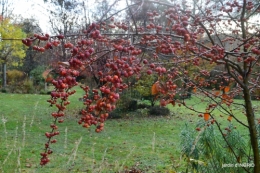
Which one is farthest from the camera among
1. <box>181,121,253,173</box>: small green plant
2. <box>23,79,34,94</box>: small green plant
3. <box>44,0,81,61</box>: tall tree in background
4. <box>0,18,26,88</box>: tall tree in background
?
<box>23,79,34,94</box>: small green plant

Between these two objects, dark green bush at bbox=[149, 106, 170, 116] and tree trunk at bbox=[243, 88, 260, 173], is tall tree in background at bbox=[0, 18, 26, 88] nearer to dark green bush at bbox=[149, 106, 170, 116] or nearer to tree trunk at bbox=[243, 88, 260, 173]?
dark green bush at bbox=[149, 106, 170, 116]

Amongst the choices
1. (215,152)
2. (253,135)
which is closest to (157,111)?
(215,152)

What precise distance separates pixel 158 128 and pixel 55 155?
3.27 metres

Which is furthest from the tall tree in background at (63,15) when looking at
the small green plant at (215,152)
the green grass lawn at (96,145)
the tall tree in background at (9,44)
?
the small green plant at (215,152)

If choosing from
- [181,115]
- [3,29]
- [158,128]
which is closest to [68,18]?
[3,29]

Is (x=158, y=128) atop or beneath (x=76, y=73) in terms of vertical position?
beneath

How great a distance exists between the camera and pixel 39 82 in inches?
650

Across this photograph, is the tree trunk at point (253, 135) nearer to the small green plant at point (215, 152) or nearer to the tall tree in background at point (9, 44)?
the small green plant at point (215, 152)

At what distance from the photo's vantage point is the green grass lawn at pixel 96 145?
3992 millimetres

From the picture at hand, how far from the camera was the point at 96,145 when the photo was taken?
5453 millimetres

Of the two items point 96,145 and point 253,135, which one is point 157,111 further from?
point 253,135

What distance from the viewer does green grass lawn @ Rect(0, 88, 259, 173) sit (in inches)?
157

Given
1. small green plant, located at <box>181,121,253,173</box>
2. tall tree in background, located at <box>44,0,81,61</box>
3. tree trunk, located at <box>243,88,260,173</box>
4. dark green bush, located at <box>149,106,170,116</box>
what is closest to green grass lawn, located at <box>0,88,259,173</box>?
small green plant, located at <box>181,121,253,173</box>

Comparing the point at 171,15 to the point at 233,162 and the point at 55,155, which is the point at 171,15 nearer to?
the point at 233,162
